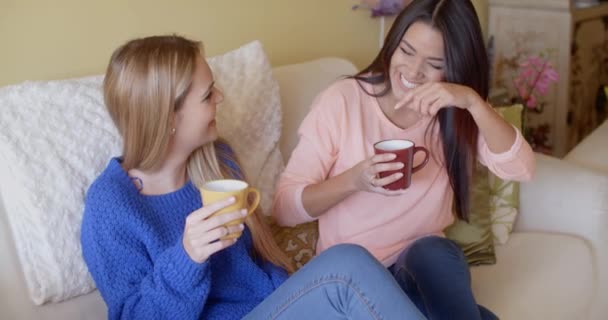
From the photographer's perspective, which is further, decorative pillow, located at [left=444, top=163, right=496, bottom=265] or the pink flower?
the pink flower

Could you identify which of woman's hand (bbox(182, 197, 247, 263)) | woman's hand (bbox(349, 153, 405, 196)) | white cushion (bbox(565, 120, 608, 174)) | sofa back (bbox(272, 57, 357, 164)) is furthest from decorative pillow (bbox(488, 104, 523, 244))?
woman's hand (bbox(182, 197, 247, 263))

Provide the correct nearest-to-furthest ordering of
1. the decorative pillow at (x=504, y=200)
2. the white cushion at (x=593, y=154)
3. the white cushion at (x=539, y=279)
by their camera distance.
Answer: the white cushion at (x=539, y=279), the decorative pillow at (x=504, y=200), the white cushion at (x=593, y=154)

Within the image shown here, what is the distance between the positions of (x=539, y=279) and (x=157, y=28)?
1.19 m

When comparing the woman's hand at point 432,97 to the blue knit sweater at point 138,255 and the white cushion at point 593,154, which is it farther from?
the white cushion at point 593,154

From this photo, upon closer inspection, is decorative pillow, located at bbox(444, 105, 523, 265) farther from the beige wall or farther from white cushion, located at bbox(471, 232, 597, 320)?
the beige wall

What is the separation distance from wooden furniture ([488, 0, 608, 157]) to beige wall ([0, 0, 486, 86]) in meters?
0.90

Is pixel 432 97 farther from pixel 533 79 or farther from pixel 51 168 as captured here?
pixel 533 79

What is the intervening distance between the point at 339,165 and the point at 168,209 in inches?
16.2

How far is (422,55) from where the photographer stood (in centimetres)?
149

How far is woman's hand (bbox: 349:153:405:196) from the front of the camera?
4.25 feet

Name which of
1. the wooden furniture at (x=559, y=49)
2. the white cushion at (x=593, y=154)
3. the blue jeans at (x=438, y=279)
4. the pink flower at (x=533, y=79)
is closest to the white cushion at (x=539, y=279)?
the blue jeans at (x=438, y=279)

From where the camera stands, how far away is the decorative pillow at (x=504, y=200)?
80.0 inches

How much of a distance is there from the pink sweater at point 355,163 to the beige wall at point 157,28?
0.56m

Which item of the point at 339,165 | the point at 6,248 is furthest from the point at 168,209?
the point at 339,165
